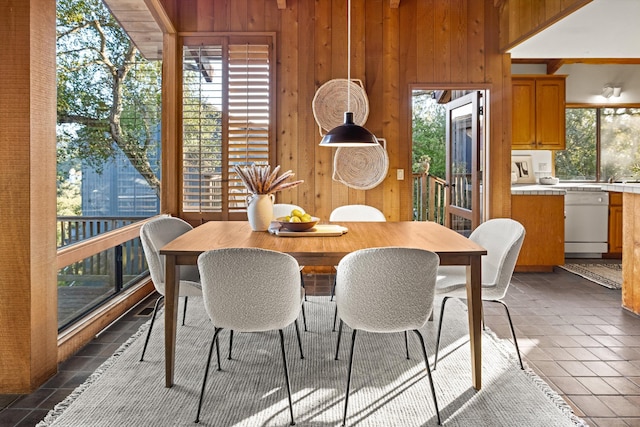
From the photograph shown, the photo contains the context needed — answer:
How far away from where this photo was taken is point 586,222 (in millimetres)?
6309

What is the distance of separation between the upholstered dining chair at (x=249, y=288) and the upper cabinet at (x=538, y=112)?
4.77 meters

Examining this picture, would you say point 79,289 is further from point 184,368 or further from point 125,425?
point 125,425

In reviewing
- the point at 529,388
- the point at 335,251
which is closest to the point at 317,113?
the point at 335,251

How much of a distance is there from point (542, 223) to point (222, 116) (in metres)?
3.61

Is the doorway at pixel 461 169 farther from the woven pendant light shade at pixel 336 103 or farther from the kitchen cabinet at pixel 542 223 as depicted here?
the woven pendant light shade at pixel 336 103

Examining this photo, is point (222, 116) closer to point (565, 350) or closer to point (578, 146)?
point (565, 350)

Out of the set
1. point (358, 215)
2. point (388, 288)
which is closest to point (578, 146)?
point (358, 215)

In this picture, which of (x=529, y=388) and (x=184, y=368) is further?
(x=184, y=368)

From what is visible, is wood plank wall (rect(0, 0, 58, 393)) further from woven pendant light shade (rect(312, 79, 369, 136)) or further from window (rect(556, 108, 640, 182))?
window (rect(556, 108, 640, 182))

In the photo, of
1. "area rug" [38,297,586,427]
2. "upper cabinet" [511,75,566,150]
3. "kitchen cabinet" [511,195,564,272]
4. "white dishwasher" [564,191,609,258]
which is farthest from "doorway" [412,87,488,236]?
"area rug" [38,297,586,427]

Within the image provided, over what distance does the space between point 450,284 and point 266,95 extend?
3043 mm

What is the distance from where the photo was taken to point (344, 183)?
525cm

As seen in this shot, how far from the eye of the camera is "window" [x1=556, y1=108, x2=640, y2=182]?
7004mm

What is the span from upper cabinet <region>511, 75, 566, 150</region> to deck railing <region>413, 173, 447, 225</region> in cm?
151
